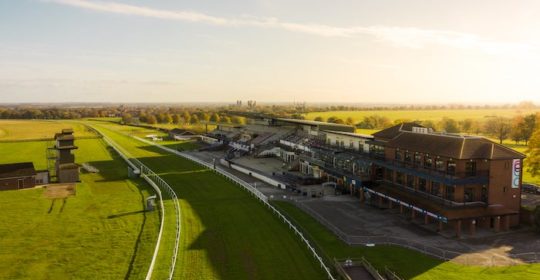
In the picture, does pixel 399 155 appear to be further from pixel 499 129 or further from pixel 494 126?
pixel 494 126

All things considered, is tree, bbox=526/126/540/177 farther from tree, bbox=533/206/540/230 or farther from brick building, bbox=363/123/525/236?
tree, bbox=533/206/540/230

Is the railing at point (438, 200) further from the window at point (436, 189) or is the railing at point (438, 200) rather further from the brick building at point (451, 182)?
the window at point (436, 189)

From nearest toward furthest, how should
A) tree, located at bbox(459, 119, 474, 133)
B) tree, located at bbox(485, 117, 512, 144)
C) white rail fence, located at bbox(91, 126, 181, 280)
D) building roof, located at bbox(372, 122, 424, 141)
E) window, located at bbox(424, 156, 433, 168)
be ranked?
Result: white rail fence, located at bbox(91, 126, 181, 280)
window, located at bbox(424, 156, 433, 168)
building roof, located at bbox(372, 122, 424, 141)
tree, located at bbox(485, 117, 512, 144)
tree, located at bbox(459, 119, 474, 133)

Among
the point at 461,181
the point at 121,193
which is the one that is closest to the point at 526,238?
the point at 461,181

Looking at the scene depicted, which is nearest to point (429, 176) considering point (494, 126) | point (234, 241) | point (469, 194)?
point (469, 194)

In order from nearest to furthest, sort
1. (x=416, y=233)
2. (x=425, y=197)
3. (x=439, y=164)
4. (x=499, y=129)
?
(x=416, y=233) < (x=439, y=164) < (x=425, y=197) < (x=499, y=129)

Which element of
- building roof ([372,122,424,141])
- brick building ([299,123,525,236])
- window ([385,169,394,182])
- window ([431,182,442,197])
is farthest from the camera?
building roof ([372,122,424,141])

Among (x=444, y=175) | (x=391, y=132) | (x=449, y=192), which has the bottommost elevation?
(x=449, y=192)

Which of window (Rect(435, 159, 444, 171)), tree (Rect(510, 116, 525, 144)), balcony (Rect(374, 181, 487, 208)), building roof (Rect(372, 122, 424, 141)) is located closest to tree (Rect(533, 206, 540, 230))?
balcony (Rect(374, 181, 487, 208))

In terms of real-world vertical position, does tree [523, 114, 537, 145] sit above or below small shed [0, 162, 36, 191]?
above
